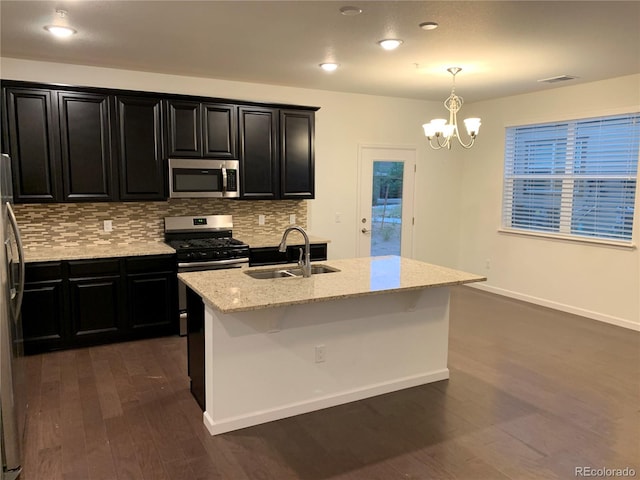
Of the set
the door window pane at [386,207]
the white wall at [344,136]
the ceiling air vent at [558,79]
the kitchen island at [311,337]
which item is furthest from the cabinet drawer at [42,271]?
the ceiling air vent at [558,79]

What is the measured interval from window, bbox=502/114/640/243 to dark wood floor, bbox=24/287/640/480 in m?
1.69

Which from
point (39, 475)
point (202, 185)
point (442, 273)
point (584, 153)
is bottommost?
point (39, 475)

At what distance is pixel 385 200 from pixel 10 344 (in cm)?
480

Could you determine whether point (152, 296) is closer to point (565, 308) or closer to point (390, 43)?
point (390, 43)

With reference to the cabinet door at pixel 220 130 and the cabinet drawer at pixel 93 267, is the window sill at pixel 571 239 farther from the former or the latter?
the cabinet drawer at pixel 93 267

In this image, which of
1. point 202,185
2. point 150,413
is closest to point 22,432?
point 150,413

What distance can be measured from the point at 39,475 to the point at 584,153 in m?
5.78

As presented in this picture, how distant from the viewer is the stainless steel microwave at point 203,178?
187 inches

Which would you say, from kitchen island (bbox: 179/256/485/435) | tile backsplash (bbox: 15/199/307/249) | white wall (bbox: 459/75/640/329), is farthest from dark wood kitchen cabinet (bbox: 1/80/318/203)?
white wall (bbox: 459/75/640/329)

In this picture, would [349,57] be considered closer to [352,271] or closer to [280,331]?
[352,271]

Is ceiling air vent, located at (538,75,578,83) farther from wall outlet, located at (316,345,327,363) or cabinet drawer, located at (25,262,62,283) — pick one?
cabinet drawer, located at (25,262,62,283)

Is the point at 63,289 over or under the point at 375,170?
under

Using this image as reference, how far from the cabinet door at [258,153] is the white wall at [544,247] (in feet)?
10.2

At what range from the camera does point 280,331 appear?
3051 millimetres
